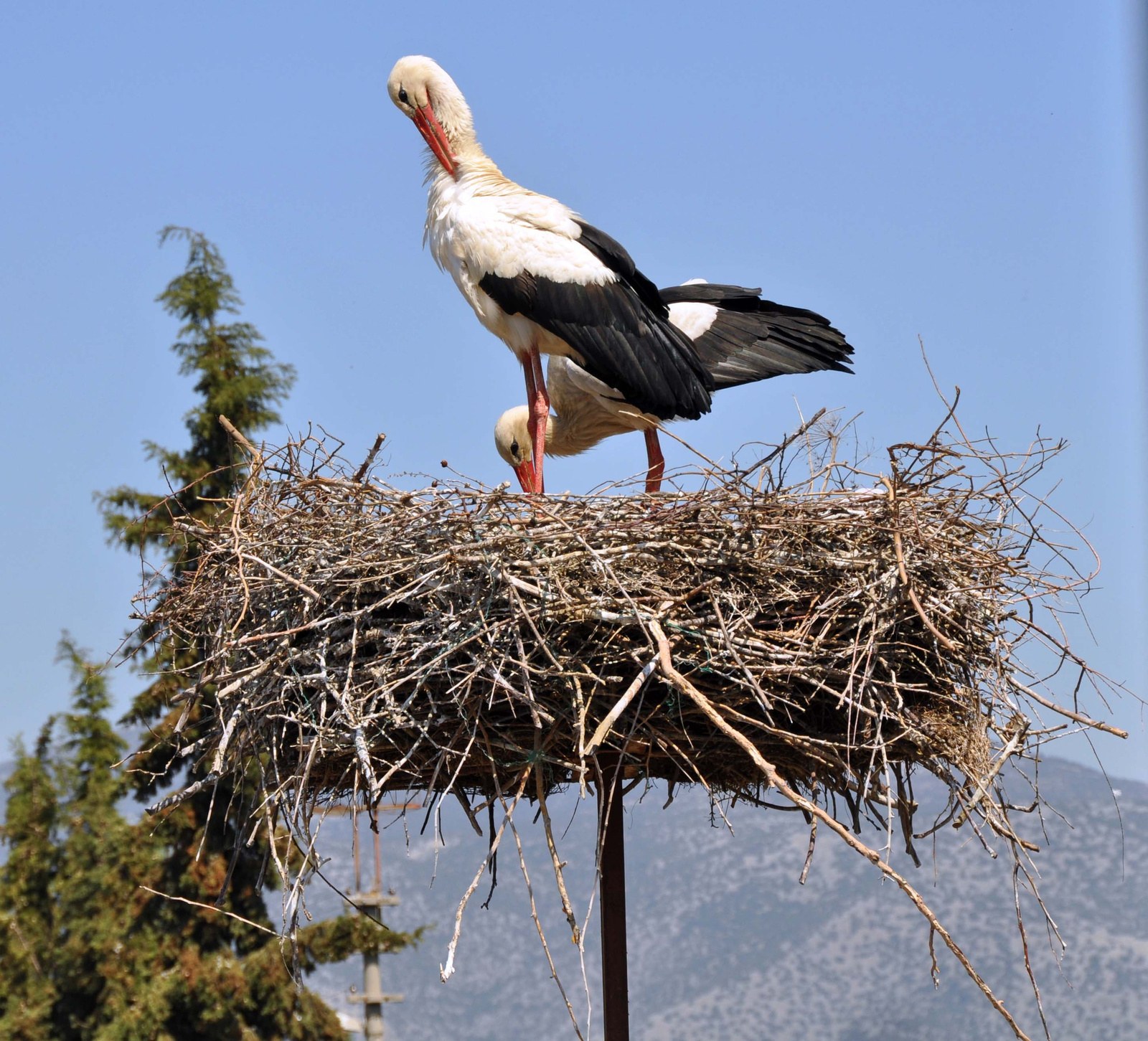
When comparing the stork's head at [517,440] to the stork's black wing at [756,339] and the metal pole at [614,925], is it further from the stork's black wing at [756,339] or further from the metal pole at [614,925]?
the metal pole at [614,925]

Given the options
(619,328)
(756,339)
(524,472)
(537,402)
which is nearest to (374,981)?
(524,472)

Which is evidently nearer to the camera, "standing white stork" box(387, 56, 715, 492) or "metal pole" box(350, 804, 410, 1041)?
"standing white stork" box(387, 56, 715, 492)

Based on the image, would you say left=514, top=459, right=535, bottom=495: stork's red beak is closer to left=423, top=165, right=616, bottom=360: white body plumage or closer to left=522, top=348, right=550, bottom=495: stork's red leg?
left=522, top=348, right=550, bottom=495: stork's red leg

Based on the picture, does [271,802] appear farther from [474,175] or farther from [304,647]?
[474,175]

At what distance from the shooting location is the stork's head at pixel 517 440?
7215mm

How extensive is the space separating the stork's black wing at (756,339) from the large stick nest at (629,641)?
2.37 meters

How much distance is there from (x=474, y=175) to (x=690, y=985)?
5476cm

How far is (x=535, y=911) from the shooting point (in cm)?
398

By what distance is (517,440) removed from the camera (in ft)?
23.7

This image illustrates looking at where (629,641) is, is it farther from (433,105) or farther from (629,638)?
(433,105)

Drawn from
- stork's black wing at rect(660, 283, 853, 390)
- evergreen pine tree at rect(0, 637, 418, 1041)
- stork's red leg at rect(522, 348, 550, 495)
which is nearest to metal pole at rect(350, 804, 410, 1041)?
evergreen pine tree at rect(0, 637, 418, 1041)

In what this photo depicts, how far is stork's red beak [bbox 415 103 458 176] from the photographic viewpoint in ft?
21.7

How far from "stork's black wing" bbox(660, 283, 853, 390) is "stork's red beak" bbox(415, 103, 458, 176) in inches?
53.3

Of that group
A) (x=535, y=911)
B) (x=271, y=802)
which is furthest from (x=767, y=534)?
(x=271, y=802)
